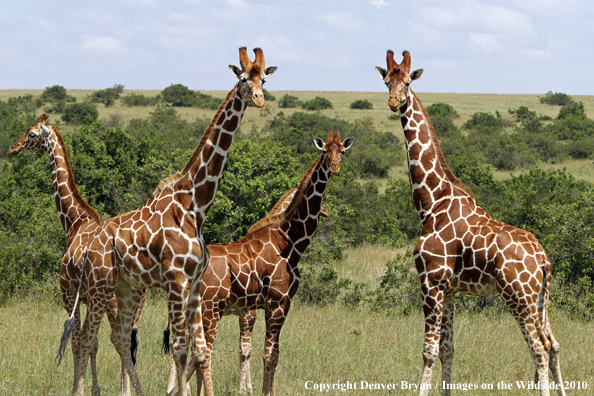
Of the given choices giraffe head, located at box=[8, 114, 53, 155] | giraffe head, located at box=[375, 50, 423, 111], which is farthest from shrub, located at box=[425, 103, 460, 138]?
giraffe head, located at box=[8, 114, 53, 155]

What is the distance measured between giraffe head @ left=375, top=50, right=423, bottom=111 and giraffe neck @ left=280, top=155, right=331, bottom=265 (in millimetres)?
1196

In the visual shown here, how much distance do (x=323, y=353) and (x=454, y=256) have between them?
9.36ft

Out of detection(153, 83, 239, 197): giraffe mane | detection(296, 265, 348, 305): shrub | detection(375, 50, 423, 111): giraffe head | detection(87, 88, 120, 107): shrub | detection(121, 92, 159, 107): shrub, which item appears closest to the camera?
detection(153, 83, 239, 197): giraffe mane

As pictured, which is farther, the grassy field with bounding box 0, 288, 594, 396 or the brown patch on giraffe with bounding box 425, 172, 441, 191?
the grassy field with bounding box 0, 288, 594, 396

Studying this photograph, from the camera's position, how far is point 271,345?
6414mm

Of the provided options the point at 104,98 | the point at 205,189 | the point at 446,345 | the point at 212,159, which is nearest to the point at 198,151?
the point at 212,159

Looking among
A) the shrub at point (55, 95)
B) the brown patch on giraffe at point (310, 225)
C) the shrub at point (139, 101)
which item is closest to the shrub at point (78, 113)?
the shrub at point (139, 101)

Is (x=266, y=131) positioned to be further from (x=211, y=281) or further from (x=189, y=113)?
(x=211, y=281)

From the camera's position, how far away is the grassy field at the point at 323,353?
7141mm

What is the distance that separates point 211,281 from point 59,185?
254 cm

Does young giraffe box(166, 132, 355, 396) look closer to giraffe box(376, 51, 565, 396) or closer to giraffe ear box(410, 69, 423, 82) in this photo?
giraffe box(376, 51, 565, 396)

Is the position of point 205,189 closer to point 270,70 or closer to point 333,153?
point 270,70

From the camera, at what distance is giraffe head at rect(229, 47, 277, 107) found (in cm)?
546

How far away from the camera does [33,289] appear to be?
35.4ft
